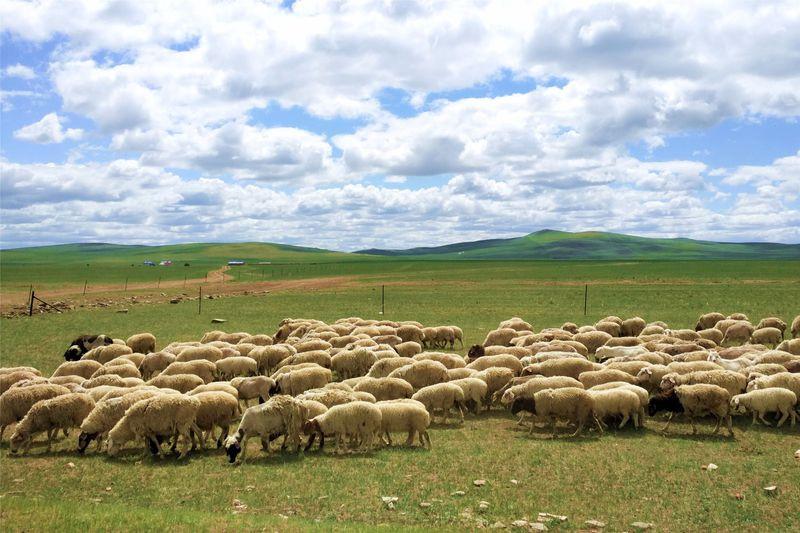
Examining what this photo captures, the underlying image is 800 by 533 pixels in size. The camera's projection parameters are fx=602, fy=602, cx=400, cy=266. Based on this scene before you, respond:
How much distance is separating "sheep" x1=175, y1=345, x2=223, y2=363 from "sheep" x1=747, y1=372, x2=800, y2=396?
49.5ft

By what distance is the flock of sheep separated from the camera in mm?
12070

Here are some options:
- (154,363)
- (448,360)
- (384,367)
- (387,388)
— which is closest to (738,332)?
(448,360)

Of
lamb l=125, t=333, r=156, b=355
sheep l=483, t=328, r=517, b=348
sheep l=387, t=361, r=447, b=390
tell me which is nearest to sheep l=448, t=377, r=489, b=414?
sheep l=387, t=361, r=447, b=390

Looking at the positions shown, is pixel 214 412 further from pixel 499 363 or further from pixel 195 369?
pixel 499 363

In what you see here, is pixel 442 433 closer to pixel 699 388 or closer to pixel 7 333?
pixel 699 388

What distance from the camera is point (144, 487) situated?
32.5ft

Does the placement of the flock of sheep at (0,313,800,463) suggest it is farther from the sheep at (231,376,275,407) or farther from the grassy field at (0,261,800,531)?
the grassy field at (0,261,800,531)

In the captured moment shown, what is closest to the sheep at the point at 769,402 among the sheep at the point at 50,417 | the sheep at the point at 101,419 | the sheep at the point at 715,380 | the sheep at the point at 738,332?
the sheep at the point at 715,380

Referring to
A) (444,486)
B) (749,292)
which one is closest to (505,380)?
(444,486)

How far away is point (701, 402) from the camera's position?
42.9ft

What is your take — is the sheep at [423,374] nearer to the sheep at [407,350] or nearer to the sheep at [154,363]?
the sheep at [407,350]

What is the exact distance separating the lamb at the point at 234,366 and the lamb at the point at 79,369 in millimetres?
3405

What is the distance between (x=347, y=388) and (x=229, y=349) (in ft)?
23.2

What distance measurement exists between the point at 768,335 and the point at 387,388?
17177 millimetres
